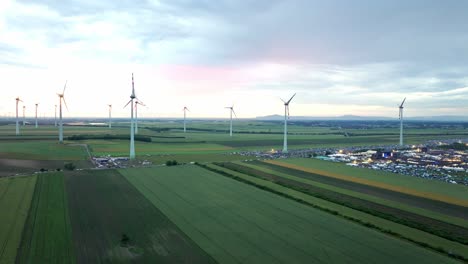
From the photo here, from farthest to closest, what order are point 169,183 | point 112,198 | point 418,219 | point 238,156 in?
point 238,156 < point 169,183 < point 112,198 < point 418,219

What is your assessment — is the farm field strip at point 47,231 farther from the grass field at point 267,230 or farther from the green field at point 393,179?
the green field at point 393,179

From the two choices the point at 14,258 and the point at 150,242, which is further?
the point at 150,242

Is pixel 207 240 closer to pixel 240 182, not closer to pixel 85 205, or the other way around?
pixel 85 205

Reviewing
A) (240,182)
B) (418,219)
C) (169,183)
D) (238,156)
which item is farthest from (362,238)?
(238,156)

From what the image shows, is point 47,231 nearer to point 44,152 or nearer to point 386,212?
point 386,212

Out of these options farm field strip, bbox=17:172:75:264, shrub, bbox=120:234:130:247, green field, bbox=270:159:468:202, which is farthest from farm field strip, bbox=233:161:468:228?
farm field strip, bbox=17:172:75:264

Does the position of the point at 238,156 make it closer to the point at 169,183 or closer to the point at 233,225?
the point at 169,183

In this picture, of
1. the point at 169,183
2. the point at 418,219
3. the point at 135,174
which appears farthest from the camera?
the point at 135,174

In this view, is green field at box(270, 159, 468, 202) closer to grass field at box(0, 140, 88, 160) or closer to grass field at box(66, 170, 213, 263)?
A: grass field at box(66, 170, 213, 263)
